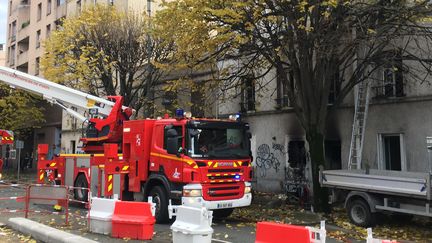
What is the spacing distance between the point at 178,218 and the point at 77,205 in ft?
28.2

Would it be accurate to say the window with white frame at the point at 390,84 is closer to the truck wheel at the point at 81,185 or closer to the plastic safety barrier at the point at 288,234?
the plastic safety barrier at the point at 288,234

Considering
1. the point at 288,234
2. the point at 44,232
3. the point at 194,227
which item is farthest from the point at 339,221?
the point at 44,232

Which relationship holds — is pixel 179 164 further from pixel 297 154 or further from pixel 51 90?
pixel 297 154

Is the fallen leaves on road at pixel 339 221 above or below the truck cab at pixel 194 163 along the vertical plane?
below

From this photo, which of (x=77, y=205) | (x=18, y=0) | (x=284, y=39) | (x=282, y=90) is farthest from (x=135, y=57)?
(x=18, y=0)

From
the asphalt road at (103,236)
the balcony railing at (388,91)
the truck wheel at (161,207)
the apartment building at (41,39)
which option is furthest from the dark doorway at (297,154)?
the apartment building at (41,39)

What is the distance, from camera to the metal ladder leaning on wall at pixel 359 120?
638 inches

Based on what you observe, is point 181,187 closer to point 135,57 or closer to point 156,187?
point 156,187

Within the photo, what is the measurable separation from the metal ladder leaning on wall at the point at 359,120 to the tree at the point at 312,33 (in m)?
1.56

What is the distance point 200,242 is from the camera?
7.91 metres

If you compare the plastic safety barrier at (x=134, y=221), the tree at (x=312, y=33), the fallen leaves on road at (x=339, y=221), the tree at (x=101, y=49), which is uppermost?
the tree at (x=101, y=49)

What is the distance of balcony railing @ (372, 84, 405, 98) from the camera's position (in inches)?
631

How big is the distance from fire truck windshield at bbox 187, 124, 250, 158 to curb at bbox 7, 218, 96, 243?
147 inches

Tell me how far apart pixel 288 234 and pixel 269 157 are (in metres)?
14.8
